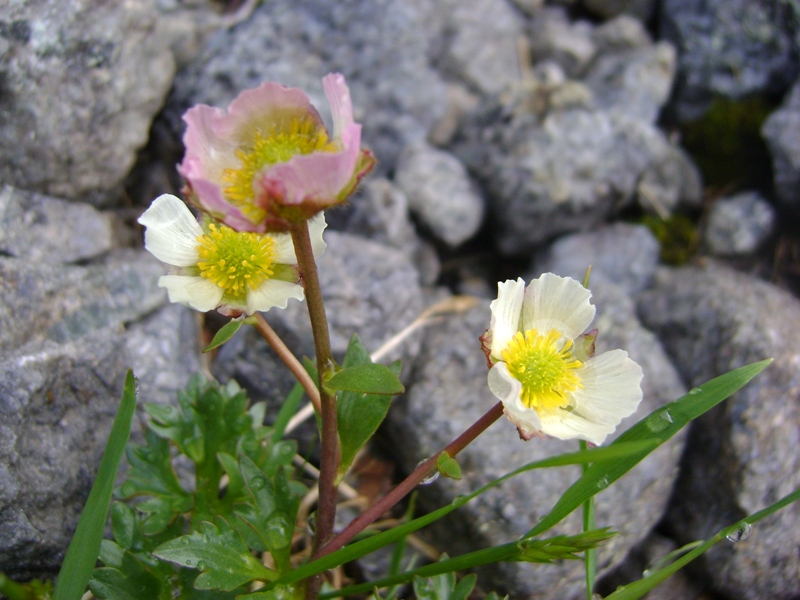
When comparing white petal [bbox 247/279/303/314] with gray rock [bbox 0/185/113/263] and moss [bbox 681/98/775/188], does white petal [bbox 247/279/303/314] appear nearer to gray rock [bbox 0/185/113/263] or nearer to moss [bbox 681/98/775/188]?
gray rock [bbox 0/185/113/263]

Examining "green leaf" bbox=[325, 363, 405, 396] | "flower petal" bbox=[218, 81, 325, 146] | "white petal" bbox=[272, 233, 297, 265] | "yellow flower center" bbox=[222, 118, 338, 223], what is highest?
"flower petal" bbox=[218, 81, 325, 146]

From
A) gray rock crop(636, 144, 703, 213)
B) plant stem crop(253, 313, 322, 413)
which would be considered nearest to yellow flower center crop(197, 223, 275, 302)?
plant stem crop(253, 313, 322, 413)

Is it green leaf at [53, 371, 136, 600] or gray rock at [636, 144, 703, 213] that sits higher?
green leaf at [53, 371, 136, 600]

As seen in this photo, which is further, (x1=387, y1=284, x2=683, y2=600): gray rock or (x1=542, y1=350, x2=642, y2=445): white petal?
(x1=387, y1=284, x2=683, y2=600): gray rock

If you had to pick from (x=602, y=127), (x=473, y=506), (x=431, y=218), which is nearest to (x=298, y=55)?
(x=431, y=218)

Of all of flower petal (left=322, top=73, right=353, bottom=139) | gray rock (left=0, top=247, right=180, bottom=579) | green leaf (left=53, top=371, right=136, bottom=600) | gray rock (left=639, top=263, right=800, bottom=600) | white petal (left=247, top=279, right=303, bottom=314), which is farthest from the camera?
gray rock (left=639, top=263, right=800, bottom=600)

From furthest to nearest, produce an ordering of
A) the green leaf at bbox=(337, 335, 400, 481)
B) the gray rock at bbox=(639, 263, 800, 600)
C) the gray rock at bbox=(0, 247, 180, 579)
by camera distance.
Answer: the gray rock at bbox=(639, 263, 800, 600)
the gray rock at bbox=(0, 247, 180, 579)
the green leaf at bbox=(337, 335, 400, 481)
